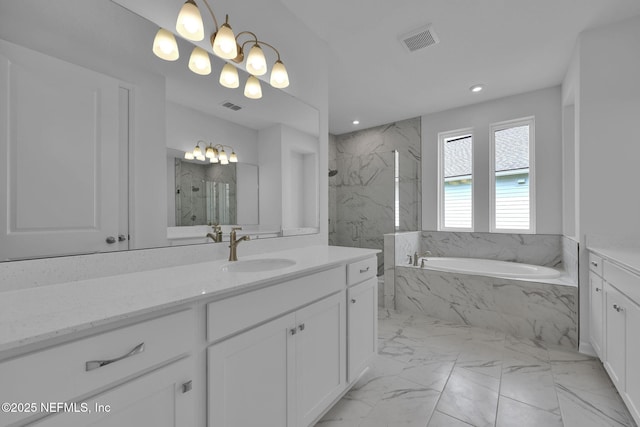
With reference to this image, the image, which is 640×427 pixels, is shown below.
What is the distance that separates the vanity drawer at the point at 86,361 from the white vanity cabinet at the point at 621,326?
2.13 meters

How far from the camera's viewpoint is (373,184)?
4430 millimetres

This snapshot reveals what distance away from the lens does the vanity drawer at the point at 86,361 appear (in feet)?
1.85

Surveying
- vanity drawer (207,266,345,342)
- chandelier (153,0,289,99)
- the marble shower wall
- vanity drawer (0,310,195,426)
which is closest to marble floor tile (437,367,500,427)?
vanity drawer (207,266,345,342)

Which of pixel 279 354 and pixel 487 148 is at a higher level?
pixel 487 148

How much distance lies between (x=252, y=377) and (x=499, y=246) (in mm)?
3591

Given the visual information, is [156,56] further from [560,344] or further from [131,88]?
[560,344]

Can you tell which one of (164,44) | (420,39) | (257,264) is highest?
(420,39)

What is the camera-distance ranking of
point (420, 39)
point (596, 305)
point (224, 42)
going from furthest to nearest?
point (420, 39) → point (596, 305) → point (224, 42)

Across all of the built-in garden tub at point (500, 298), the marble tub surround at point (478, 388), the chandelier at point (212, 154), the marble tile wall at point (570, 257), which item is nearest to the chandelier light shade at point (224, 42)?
the chandelier at point (212, 154)

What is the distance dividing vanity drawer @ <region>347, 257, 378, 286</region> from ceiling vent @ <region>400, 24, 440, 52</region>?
1.85 m

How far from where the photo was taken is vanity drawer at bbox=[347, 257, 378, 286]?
1.65 metres

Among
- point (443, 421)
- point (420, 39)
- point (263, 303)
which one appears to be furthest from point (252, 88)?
point (443, 421)

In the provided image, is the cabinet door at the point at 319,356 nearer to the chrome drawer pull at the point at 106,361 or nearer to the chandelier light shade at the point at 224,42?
the chrome drawer pull at the point at 106,361

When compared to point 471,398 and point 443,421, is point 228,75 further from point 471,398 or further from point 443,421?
point 471,398
